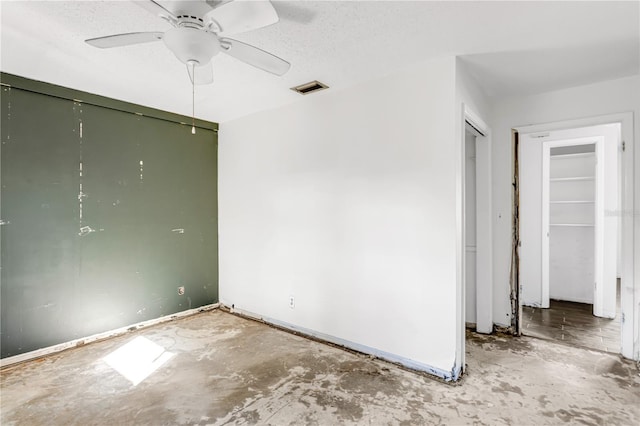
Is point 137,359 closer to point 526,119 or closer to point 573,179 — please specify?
point 526,119

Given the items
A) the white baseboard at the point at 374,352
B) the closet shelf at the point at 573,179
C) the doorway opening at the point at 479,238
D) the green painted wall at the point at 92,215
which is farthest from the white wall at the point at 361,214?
the closet shelf at the point at 573,179

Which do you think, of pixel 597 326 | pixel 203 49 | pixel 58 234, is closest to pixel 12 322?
pixel 58 234

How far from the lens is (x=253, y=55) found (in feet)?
6.07

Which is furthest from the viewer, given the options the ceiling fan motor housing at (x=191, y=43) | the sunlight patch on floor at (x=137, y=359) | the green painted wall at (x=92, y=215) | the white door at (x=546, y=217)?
the white door at (x=546, y=217)

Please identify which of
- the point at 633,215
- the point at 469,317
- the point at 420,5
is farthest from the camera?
the point at 469,317

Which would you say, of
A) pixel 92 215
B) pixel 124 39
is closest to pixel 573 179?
pixel 124 39

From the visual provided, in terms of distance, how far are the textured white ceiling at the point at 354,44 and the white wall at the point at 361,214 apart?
354mm

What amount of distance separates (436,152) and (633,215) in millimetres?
1852

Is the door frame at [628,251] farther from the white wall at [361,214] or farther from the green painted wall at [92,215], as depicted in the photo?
the green painted wall at [92,215]

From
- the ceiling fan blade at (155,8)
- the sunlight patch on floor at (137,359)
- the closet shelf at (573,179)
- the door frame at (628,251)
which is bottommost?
the sunlight patch on floor at (137,359)

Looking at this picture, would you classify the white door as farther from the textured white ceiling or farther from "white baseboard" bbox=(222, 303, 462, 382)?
"white baseboard" bbox=(222, 303, 462, 382)

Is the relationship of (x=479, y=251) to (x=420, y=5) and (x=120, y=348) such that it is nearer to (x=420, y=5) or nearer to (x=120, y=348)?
(x=420, y=5)

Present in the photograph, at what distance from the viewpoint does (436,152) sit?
8.00ft

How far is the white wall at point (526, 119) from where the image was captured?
8.73 ft
